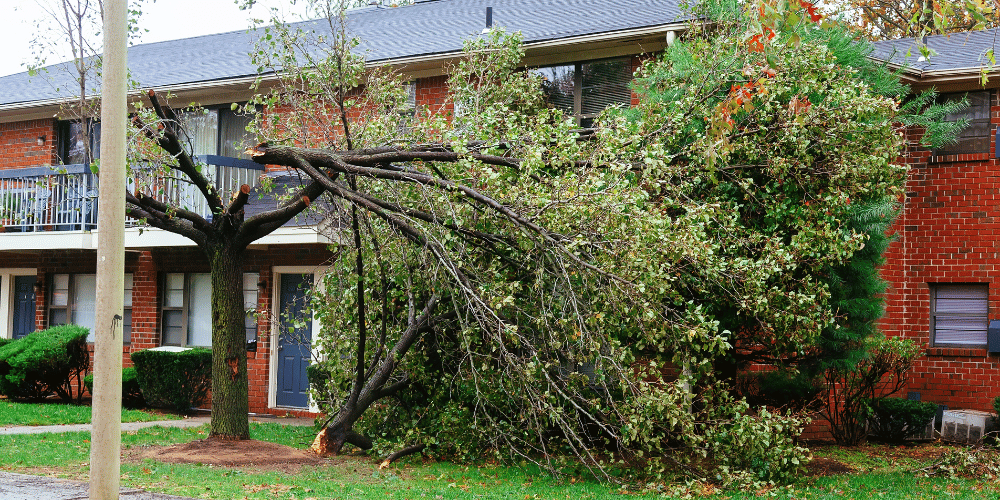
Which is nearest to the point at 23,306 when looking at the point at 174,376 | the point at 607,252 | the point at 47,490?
the point at 174,376

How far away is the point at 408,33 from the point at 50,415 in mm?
8703

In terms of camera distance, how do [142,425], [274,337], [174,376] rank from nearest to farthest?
[142,425], [174,376], [274,337]

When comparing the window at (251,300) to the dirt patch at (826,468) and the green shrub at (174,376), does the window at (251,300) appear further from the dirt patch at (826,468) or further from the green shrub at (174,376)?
the dirt patch at (826,468)

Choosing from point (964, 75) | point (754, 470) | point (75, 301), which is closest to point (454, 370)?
point (754, 470)

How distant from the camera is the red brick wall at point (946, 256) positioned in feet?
44.1

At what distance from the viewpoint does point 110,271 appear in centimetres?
599

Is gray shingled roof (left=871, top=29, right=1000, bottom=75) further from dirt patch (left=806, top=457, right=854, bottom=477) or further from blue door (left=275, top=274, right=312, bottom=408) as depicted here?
blue door (left=275, top=274, right=312, bottom=408)

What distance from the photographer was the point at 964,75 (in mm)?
13234

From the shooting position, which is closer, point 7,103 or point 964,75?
point 964,75

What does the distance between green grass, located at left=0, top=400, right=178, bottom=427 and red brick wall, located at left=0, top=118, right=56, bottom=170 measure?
5.09m

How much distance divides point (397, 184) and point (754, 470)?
4.93 metres

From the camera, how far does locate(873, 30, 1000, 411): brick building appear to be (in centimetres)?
1341

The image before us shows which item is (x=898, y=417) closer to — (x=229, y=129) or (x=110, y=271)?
(x=110, y=271)

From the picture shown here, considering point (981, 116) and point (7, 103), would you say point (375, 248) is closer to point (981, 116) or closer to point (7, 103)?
point (981, 116)
